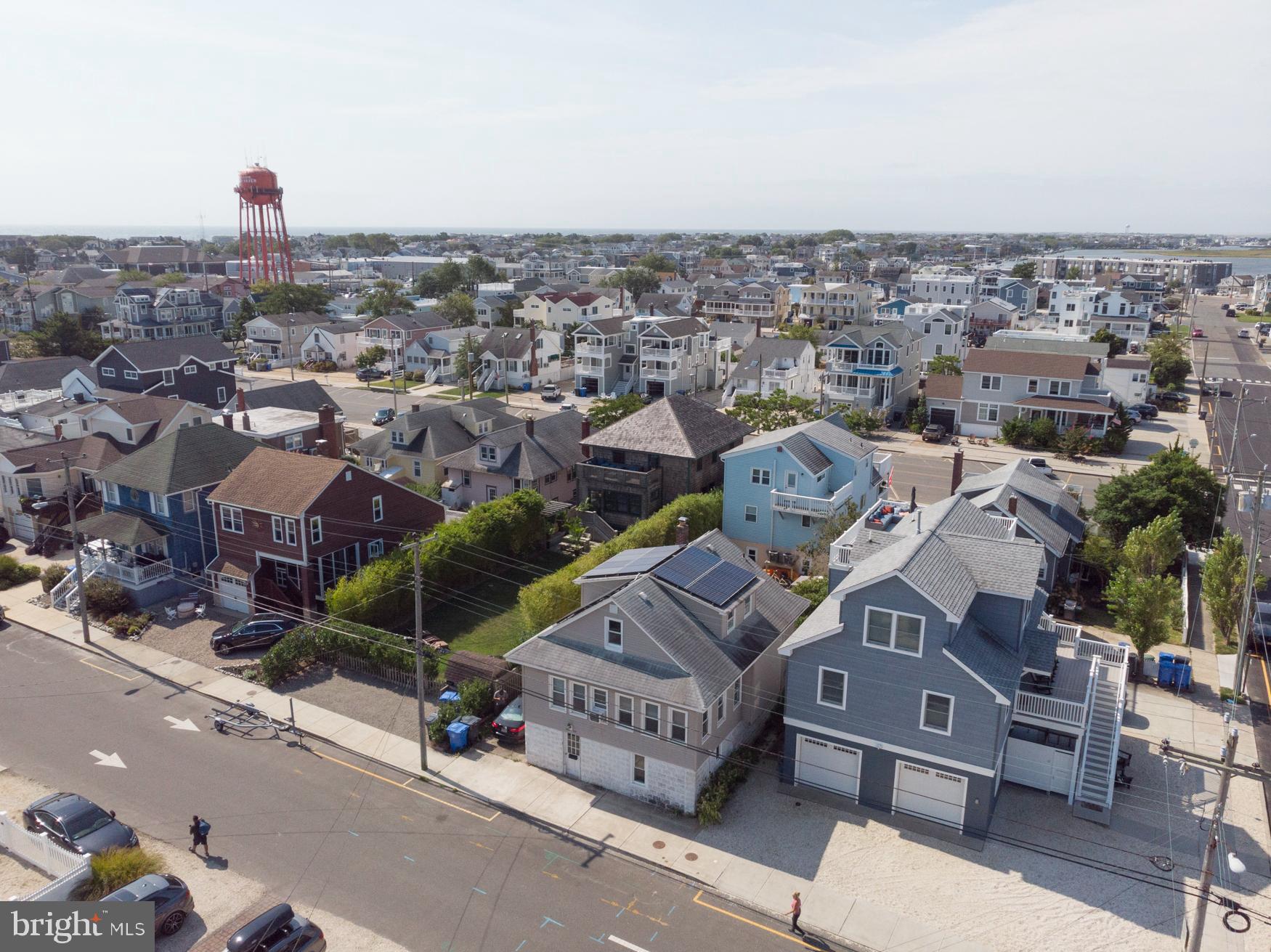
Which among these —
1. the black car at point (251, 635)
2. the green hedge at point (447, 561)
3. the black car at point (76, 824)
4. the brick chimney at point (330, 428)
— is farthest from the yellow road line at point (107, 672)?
the brick chimney at point (330, 428)

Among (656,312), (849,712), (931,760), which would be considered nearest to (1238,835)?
(931,760)

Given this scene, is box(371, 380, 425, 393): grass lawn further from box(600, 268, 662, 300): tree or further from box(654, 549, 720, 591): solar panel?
box(600, 268, 662, 300): tree

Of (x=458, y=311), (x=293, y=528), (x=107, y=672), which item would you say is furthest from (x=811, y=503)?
(x=458, y=311)

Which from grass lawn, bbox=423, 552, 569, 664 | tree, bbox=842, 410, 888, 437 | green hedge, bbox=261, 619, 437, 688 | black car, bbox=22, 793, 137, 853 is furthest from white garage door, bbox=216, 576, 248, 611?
tree, bbox=842, 410, 888, 437

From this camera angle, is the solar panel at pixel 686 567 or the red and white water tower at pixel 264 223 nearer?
the solar panel at pixel 686 567

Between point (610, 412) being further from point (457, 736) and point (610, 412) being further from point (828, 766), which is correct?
point (828, 766)

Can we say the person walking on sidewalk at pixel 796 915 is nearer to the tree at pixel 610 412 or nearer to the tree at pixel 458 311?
the tree at pixel 610 412
